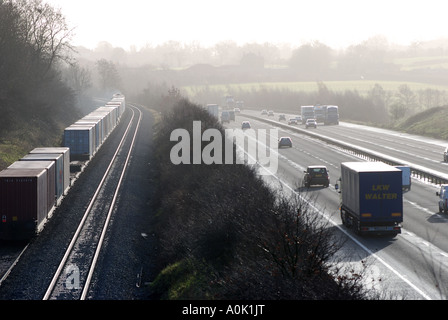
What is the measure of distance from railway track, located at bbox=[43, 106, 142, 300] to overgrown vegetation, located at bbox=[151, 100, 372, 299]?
260cm

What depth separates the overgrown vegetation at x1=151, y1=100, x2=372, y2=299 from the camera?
14.7 meters

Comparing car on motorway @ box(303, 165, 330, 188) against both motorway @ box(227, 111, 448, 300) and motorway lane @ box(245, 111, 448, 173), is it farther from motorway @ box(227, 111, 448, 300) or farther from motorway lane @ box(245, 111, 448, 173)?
motorway lane @ box(245, 111, 448, 173)

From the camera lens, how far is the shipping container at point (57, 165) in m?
32.3

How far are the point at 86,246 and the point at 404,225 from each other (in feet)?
54.4

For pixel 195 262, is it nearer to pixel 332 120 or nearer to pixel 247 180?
pixel 247 180

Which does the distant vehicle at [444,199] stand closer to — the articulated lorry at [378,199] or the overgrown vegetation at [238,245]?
the articulated lorry at [378,199]

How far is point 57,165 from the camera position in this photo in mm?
32625

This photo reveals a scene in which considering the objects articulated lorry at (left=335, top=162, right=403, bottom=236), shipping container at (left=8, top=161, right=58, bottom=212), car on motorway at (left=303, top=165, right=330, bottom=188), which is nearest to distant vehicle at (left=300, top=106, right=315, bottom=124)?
car on motorway at (left=303, top=165, right=330, bottom=188)

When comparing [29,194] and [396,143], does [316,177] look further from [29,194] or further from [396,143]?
[396,143]

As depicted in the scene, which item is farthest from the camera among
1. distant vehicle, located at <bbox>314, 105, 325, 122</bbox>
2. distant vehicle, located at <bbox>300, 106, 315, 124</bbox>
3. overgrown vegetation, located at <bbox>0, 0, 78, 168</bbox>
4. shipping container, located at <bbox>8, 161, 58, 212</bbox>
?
distant vehicle, located at <bbox>314, 105, 325, 122</bbox>

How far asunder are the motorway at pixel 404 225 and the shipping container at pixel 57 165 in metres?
12.2

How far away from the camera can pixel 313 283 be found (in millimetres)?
13859

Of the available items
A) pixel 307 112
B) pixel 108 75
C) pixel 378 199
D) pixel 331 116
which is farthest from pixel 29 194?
pixel 108 75
